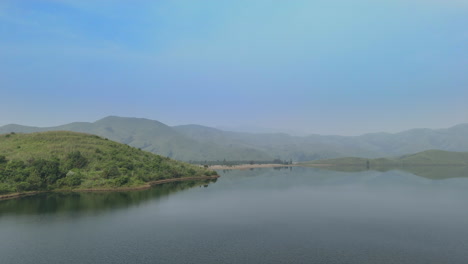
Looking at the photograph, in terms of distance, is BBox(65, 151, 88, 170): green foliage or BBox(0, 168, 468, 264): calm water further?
BBox(65, 151, 88, 170): green foliage

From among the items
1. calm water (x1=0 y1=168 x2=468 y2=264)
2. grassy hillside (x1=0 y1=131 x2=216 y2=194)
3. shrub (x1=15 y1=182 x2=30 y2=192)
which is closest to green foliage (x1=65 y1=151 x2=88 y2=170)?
grassy hillside (x1=0 y1=131 x2=216 y2=194)

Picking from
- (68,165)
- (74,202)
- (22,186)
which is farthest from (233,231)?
(68,165)

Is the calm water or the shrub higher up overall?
the shrub

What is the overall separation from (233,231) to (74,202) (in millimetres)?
72827

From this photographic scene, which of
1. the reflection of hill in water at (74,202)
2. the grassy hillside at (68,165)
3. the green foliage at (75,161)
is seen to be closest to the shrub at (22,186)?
the grassy hillside at (68,165)

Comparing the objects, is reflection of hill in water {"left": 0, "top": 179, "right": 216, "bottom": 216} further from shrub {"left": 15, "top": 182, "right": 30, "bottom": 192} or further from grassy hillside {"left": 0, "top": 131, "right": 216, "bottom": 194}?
grassy hillside {"left": 0, "top": 131, "right": 216, "bottom": 194}

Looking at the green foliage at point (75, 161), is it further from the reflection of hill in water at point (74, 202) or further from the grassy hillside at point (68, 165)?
the reflection of hill in water at point (74, 202)

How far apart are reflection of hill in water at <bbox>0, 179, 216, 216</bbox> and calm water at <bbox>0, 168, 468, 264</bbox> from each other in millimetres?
377

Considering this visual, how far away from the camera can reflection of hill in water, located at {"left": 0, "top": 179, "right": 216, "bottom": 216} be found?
305 feet

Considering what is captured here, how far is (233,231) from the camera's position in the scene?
225 feet

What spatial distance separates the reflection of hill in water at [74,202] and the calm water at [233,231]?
0.38 metres

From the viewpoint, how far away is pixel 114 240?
61281mm

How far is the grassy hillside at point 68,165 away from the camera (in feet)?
430

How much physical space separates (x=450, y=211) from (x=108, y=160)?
16690cm
